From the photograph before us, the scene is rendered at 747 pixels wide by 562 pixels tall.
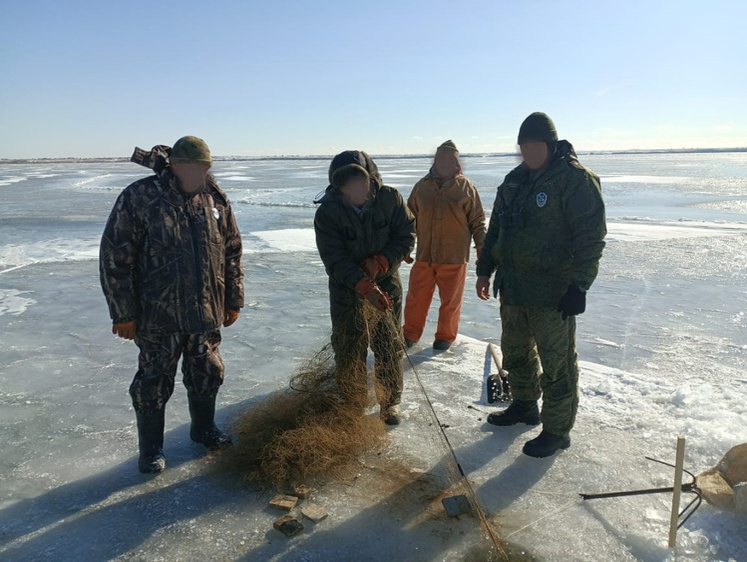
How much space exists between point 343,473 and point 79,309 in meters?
4.49

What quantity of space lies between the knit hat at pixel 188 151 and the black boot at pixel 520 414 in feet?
7.75

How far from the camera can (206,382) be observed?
10.8 feet

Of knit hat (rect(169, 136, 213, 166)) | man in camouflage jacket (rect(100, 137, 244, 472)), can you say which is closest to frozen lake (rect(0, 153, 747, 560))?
man in camouflage jacket (rect(100, 137, 244, 472))

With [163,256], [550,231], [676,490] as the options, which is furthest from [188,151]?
[676,490]

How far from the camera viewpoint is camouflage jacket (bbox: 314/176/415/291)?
3424 mm

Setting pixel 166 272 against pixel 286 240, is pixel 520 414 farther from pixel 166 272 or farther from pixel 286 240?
pixel 286 240

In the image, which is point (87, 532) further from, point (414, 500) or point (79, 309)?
point (79, 309)

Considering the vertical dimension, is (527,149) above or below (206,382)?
above

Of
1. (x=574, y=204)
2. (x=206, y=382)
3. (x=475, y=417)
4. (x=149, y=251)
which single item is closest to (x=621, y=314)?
(x=475, y=417)

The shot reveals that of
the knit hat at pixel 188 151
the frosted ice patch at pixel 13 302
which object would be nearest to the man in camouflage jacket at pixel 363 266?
the knit hat at pixel 188 151

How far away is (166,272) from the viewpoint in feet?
9.79

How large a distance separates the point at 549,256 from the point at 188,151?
2.01 m

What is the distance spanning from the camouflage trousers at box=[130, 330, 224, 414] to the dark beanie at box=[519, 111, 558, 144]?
2.10 metres

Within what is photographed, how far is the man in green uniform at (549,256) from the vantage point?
303 cm
